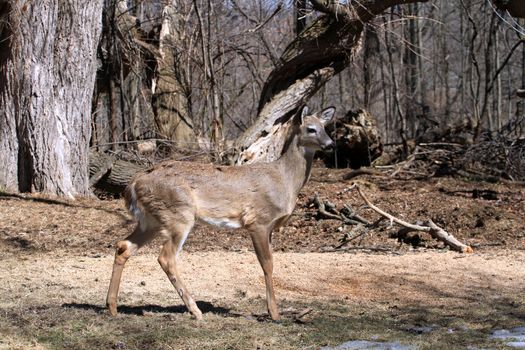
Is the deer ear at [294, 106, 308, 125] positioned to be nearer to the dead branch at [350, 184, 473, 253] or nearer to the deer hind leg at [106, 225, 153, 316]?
the deer hind leg at [106, 225, 153, 316]

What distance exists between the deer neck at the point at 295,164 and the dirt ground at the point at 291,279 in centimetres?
123

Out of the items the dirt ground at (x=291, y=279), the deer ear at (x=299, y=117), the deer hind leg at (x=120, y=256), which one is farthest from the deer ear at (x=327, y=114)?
the deer hind leg at (x=120, y=256)

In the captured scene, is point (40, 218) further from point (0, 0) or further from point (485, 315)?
point (485, 315)

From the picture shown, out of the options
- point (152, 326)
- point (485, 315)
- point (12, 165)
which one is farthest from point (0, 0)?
point (485, 315)

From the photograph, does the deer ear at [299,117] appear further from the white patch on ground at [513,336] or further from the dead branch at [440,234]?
the dead branch at [440,234]

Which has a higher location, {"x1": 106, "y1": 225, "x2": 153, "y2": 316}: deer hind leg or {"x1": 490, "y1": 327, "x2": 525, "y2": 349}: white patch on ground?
{"x1": 106, "y1": 225, "x2": 153, "y2": 316}: deer hind leg

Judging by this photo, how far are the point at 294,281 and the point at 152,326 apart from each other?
2692 millimetres

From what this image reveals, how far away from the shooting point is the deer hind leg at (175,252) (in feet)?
23.0

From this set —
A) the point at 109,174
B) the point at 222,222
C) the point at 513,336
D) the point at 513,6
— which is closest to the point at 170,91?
the point at 109,174

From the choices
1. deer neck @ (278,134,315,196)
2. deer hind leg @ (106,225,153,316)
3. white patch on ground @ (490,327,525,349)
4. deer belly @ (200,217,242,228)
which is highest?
deer neck @ (278,134,315,196)

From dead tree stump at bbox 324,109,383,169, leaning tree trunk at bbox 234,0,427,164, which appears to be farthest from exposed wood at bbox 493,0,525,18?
dead tree stump at bbox 324,109,383,169

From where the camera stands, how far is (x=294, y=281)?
29.2 ft

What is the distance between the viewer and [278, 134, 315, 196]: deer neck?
25.7 feet

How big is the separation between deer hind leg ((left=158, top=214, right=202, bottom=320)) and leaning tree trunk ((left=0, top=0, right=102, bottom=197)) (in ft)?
23.1
